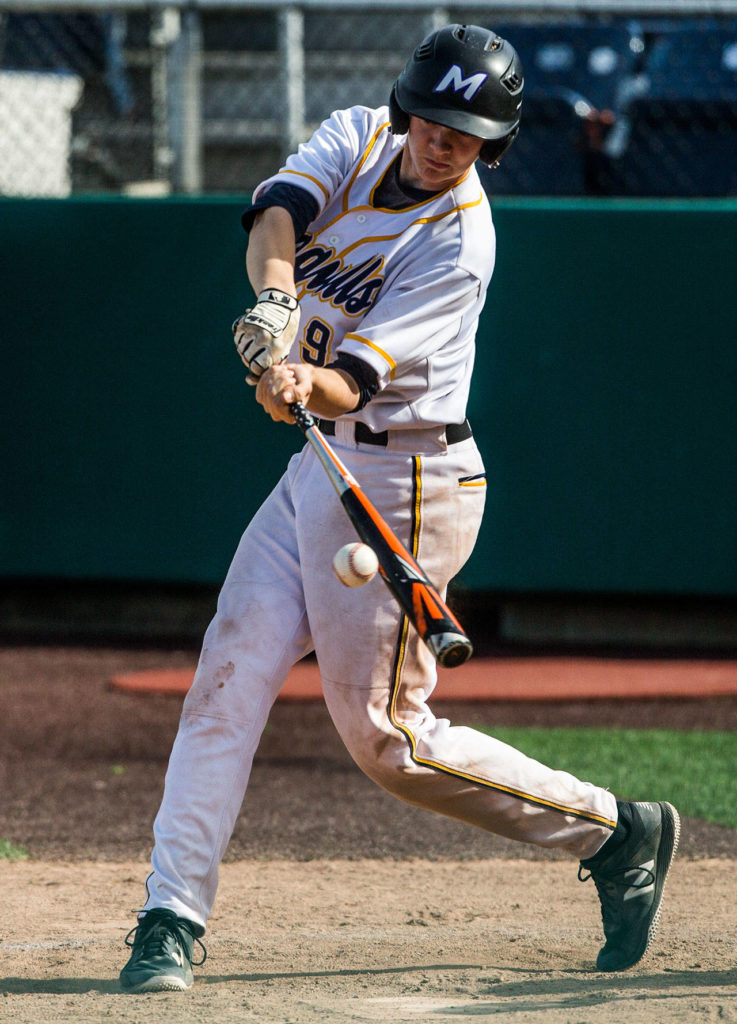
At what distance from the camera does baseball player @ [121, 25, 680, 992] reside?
107 inches

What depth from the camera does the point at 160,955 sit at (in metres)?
2.68

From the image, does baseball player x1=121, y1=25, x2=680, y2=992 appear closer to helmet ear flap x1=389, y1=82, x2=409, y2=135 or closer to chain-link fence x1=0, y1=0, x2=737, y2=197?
helmet ear flap x1=389, y1=82, x2=409, y2=135

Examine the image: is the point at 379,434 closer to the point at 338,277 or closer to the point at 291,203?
the point at 338,277

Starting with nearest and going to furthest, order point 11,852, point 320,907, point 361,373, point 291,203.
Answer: point 361,373
point 291,203
point 320,907
point 11,852

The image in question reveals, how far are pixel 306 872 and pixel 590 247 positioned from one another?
3619 millimetres

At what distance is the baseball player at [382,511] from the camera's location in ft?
8.96

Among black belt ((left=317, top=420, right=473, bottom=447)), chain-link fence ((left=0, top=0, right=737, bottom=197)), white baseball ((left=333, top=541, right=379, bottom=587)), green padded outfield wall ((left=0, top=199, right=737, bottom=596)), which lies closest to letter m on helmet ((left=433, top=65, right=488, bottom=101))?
black belt ((left=317, top=420, right=473, bottom=447))

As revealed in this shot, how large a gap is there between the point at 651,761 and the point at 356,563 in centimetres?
289

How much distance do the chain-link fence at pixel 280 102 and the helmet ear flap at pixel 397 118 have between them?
3449mm

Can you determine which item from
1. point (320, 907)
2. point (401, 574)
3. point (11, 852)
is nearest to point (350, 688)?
point (401, 574)

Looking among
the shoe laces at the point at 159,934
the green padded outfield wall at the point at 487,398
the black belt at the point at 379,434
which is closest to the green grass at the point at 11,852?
the shoe laces at the point at 159,934

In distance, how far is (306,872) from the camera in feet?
12.3

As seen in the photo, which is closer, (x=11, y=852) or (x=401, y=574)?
(x=401, y=574)

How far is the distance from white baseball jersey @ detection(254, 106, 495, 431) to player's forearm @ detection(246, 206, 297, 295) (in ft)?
0.34
